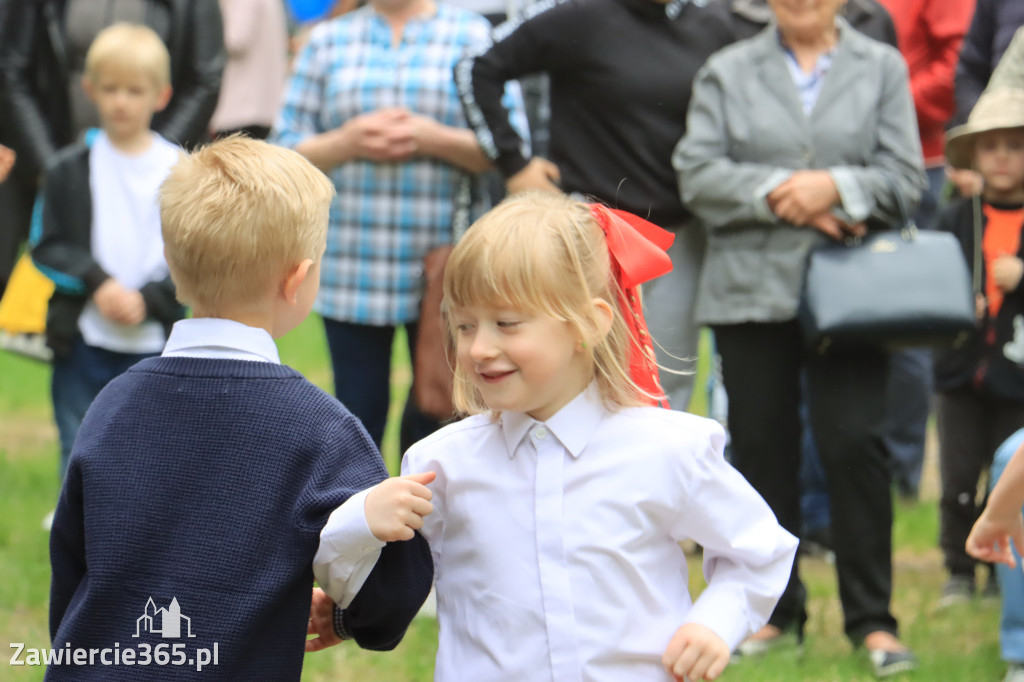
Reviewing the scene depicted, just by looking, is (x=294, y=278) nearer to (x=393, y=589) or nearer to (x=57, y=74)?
(x=393, y=589)

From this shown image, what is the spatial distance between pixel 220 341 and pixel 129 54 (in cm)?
278

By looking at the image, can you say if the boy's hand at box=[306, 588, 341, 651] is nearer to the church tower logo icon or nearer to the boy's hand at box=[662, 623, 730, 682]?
the church tower logo icon

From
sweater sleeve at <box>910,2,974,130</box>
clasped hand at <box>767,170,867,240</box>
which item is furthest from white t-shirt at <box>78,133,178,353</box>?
sweater sleeve at <box>910,2,974,130</box>

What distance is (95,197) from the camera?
15.5 ft

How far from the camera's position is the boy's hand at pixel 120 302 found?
4609 mm

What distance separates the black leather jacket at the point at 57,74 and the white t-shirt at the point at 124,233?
480 millimetres

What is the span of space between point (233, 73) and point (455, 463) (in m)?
5.10

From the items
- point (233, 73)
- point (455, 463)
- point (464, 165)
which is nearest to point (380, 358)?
point (464, 165)

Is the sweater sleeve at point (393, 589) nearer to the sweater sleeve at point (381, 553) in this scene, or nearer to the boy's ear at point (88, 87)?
the sweater sleeve at point (381, 553)

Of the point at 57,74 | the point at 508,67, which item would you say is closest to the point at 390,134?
the point at 508,67

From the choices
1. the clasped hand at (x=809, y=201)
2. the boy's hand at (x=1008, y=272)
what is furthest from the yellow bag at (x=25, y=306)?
the boy's hand at (x=1008, y=272)

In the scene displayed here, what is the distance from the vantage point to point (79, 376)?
4.85 metres

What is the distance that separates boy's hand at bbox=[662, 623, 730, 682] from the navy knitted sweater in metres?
0.47

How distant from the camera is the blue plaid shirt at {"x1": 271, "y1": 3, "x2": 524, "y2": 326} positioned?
14.9 feet
